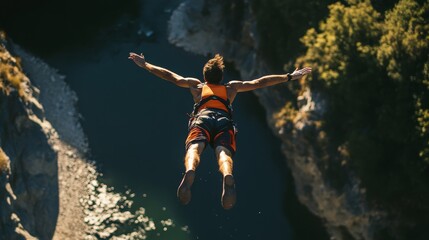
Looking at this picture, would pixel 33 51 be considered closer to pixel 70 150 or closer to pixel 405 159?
pixel 70 150

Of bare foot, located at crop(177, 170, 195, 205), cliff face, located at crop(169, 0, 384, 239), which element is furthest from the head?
cliff face, located at crop(169, 0, 384, 239)

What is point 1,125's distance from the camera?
30719mm

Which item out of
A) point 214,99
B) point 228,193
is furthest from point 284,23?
point 228,193

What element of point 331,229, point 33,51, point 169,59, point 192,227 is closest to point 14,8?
point 33,51

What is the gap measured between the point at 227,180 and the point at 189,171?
856 mm

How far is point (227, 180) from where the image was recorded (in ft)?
47.5

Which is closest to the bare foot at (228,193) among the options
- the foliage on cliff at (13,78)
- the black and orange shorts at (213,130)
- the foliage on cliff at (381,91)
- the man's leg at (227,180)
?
the man's leg at (227,180)

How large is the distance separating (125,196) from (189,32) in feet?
41.7

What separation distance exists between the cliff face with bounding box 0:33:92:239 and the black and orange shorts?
48.1 ft

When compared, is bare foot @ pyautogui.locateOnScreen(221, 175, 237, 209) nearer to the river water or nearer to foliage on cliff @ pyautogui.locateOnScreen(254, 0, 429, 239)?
foliage on cliff @ pyautogui.locateOnScreen(254, 0, 429, 239)

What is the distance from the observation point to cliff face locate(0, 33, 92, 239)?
29938 millimetres

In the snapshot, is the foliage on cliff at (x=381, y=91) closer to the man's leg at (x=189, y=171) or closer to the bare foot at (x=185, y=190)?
the man's leg at (x=189, y=171)

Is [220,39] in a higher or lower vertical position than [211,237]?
higher

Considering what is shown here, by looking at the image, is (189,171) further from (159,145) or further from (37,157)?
(159,145)
